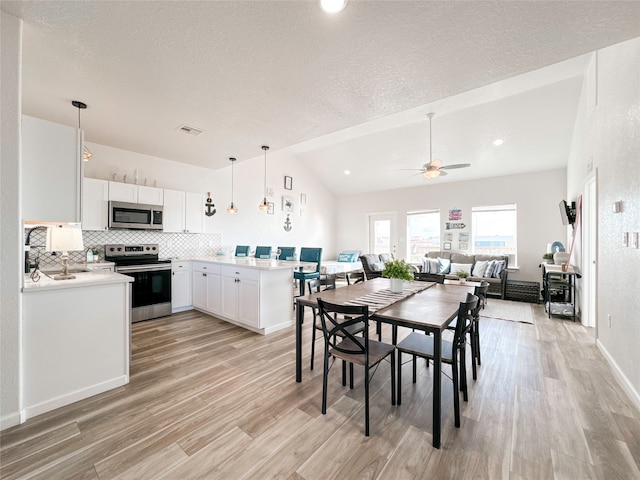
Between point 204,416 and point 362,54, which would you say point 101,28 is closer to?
point 362,54

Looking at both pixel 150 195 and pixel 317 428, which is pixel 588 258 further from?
pixel 150 195

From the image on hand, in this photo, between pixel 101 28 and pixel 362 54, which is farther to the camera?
pixel 362 54

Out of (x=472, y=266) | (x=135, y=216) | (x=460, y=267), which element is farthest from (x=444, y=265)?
(x=135, y=216)

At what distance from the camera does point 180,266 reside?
4594 millimetres

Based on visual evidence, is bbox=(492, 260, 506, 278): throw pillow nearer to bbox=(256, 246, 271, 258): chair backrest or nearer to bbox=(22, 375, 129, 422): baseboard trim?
bbox=(256, 246, 271, 258): chair backrest

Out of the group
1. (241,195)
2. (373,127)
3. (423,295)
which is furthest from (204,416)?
(373,127)

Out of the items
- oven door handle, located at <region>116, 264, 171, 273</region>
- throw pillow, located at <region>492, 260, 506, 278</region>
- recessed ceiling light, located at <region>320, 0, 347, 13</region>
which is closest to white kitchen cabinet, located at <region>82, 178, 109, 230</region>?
oven door handle, located at <region>116, 264, 171, 273</region>

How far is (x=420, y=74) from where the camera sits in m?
2.31

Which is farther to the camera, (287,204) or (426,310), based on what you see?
(287,204)

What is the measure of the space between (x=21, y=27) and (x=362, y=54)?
7.67ft

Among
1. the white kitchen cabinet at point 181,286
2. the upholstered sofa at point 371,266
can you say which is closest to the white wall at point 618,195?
the upholstered sofa at point 371,266

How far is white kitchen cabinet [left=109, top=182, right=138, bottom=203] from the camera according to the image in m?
4.06

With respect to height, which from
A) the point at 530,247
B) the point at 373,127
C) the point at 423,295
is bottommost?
the point at 423,295

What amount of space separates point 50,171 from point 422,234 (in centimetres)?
754
